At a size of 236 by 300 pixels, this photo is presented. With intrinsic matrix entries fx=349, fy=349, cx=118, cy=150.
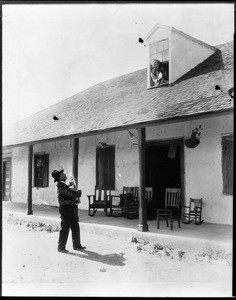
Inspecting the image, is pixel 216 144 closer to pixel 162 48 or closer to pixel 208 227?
pixel 208 227

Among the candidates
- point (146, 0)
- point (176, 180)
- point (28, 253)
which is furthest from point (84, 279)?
point (176, 180)

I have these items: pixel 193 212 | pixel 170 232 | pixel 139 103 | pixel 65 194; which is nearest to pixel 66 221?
pixel 65 194

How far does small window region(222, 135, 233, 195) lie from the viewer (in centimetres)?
838

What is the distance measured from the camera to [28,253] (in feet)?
24.1

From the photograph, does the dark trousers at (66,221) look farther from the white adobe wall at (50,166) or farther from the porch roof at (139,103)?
the white adobe wall at (50,166)

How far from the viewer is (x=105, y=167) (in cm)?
1180

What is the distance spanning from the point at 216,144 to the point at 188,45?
13.0 feet

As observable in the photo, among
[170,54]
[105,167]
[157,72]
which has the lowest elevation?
[105,167]

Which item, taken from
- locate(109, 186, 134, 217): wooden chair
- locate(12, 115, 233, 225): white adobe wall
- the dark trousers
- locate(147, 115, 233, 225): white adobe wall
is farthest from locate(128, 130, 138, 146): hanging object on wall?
the dark trousers

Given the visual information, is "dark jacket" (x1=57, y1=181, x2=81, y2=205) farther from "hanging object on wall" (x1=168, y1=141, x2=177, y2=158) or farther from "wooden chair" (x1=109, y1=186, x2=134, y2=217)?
"hanging object on wall" (x1=168, y1=141, x2=177, y2=158)

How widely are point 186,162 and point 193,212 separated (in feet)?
4.50

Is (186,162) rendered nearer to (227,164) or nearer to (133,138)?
(227,164)

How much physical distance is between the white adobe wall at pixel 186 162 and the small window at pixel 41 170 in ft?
0.82

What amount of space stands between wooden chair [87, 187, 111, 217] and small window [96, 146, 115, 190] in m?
0.22
